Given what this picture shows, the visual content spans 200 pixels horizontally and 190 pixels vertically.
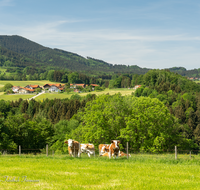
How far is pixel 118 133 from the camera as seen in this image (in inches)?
1988

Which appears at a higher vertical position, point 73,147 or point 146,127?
point 73,147

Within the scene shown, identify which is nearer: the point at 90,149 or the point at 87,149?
the point at 87,149

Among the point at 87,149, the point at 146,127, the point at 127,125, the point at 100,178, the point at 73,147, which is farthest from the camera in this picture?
the point at 146,127

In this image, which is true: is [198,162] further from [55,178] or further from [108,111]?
[108,111]

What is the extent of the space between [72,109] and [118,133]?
320ft

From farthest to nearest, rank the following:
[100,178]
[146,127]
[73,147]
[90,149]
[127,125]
Answer: [146,127] < [127,125] < [90,149] < [73,147] < [100,178]

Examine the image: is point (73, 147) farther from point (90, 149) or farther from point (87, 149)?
point (90, 149)

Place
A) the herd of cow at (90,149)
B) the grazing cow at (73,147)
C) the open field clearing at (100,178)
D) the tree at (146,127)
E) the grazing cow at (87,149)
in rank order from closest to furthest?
1. the open field clearing at (100,178)
2. the herd of cow at (90,149)
3. the grazing cow at (73,147)
4. the grazing cow at (87,149)
5. the tree at (146,127)

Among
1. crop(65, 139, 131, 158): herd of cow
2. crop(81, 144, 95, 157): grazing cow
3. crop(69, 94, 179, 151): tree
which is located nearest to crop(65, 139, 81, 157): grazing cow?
crop(65, 139, 131, 158): herd of cow

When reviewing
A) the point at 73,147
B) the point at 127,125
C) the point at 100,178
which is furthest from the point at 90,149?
the point at 127,125

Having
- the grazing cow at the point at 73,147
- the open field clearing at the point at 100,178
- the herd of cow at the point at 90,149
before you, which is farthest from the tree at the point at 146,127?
the open field clearing at the point at 100,178

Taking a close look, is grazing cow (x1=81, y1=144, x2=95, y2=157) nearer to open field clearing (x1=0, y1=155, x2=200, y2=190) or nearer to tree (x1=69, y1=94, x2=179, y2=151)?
open field clearing (x1=0, y1=155, x2=200, y2=190)

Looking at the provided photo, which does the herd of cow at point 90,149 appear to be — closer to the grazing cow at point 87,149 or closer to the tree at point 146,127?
the grazing cow at point 87,149

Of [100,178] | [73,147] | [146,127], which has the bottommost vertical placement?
[146,127]
